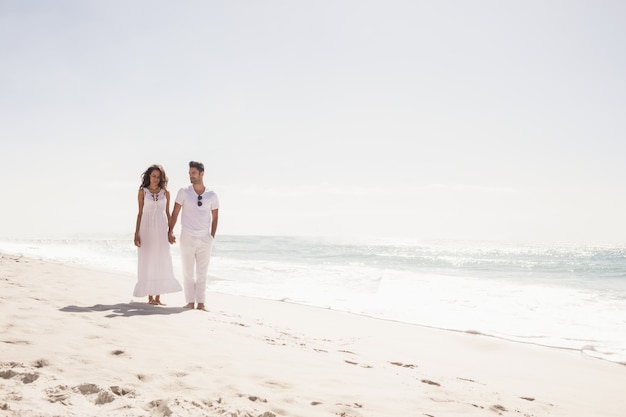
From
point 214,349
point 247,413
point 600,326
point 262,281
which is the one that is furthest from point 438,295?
point 247,413

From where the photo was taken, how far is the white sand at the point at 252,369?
2.89 metres

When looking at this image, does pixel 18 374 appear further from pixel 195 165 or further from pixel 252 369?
pixel 195 165

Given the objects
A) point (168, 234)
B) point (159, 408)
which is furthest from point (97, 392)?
point (168, 234)

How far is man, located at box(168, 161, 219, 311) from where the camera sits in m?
6.91

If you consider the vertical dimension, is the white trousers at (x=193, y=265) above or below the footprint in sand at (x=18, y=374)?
above

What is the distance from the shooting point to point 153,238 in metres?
6.91

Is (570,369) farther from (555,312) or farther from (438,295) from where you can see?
(438,295)

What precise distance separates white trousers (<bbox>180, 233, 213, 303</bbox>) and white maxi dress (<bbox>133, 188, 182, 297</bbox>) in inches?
8.9

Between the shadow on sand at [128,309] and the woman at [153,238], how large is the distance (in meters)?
0.40

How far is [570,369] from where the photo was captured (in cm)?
536

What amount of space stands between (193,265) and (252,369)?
360cm

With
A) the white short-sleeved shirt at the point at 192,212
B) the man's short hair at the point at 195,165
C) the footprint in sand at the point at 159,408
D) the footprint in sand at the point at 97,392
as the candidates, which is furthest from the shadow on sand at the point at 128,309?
the footprint in sand at the point at 159,408

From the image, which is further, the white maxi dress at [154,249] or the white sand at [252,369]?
the white maxi dress at [154,249]

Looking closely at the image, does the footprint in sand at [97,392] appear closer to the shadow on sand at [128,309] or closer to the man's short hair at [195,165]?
the shadow on sand at [128,309]
